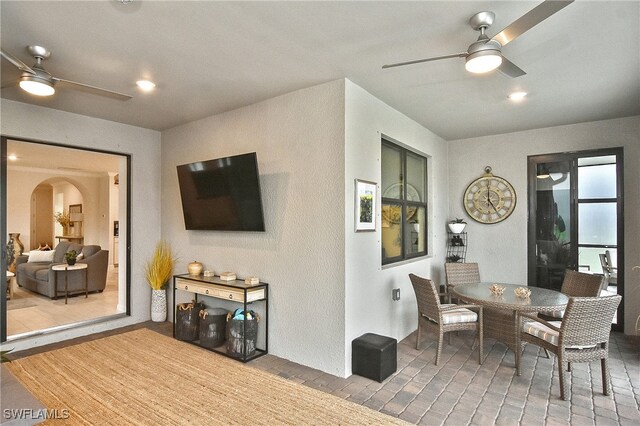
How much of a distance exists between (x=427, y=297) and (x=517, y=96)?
2.31 metres

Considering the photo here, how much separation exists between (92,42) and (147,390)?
275 cm

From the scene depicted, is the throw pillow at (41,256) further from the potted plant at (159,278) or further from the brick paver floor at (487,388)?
the brick paver floor at (487,388)

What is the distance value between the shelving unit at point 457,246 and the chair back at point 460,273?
2.59 feet

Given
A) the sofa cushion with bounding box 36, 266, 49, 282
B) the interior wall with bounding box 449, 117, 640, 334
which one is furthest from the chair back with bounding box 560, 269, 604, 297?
the sofa cushion with bounding box 36, 266, 49, 282

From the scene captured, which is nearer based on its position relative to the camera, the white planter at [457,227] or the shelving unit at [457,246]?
the white planter at [457,227]

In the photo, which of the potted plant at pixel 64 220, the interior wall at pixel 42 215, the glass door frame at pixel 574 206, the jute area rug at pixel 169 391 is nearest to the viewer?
the jute area rug at pixel 169 391

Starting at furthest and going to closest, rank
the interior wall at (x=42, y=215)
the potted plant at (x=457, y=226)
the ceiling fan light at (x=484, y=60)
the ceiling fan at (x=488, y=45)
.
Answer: the interior wall at (x=42, y=215) < the potted plant at (x=457, y=226) < the ceiling fan light at (x=484, y=60) < the ceiling fan at (x=488, y=45)

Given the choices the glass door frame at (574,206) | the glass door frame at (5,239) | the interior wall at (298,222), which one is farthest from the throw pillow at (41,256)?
the glass door frame at (574,206)

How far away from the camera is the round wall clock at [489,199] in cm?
513

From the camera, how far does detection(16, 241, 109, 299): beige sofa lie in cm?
616

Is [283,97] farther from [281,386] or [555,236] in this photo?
[555,236]

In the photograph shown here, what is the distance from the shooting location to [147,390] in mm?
2869

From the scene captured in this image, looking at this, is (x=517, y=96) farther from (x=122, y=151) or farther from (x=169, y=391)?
(x=122, y=151)

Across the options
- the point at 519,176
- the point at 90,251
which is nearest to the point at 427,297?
the point at 519,176
